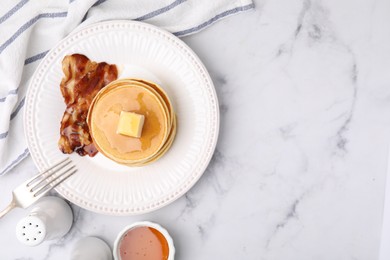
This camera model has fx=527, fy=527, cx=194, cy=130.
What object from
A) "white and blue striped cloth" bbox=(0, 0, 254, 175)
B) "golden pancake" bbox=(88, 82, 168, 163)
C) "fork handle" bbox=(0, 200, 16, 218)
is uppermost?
"white and blue striped cloth" bbox=(0, 0, 254, 175)

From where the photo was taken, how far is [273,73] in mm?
1187

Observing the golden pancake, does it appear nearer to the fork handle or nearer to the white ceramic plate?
the white ceramic plate

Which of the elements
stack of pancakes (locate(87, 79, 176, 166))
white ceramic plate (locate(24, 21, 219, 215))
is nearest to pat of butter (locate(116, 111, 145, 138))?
stack of pancakes (locate(87, 79, 176, 166))

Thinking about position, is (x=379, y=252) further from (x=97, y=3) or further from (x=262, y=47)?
(x=97, y=3)

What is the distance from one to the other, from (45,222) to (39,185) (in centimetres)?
12

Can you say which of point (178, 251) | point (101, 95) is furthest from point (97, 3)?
point (178, 251)

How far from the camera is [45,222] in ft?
3.55

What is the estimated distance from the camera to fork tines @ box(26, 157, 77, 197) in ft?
3.68

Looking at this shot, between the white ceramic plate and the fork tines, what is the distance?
15 millimetres

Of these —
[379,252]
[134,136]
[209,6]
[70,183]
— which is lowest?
[379,252]

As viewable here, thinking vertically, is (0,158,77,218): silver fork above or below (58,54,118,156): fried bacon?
below

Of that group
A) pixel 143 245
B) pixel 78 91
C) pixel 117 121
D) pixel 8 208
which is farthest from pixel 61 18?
pixel 143 245

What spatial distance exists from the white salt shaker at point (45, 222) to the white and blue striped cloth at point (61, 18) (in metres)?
0.16

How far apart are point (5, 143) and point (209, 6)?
550 millimetres
